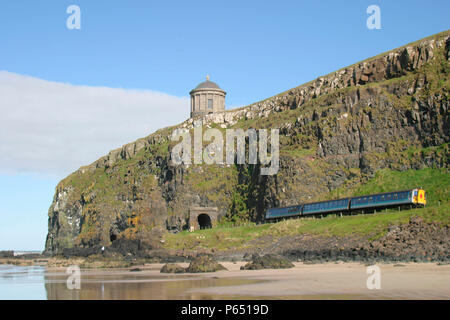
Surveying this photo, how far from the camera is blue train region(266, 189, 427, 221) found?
59.6 meters

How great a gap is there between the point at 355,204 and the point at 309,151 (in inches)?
819

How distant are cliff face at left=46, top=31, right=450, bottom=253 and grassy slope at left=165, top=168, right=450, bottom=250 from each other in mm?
2969

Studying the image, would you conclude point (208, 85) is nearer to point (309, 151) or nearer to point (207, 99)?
point (207, 99)

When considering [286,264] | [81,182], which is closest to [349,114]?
[286,264]

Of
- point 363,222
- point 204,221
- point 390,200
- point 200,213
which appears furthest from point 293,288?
point 204,221

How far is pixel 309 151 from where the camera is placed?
284ft

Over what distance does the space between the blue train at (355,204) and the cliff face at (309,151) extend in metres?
4.35

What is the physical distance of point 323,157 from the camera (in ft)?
278

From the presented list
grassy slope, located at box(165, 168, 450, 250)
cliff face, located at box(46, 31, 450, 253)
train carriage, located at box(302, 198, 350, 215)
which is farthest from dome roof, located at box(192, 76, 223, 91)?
train carriage, located at box(302, 198, 350, 215)

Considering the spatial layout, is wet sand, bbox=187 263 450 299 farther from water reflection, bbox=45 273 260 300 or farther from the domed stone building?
the domed stone building

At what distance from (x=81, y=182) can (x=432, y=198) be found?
308 ft

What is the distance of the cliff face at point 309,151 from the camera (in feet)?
257
